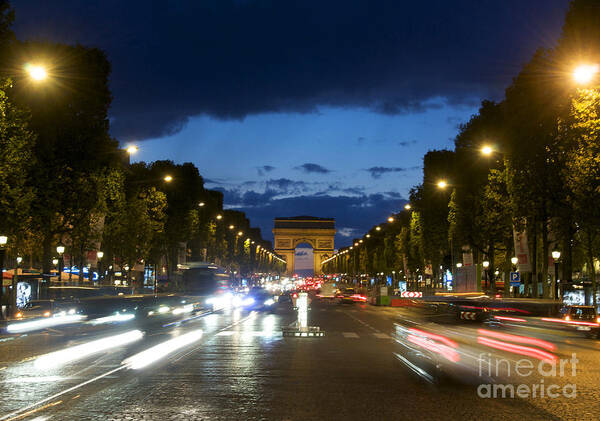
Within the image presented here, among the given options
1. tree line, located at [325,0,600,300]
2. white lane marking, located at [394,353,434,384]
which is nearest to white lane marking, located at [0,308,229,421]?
white lane marking, located at [394,353,434,384]

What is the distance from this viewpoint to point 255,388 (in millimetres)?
11477

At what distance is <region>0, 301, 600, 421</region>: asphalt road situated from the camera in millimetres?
9242

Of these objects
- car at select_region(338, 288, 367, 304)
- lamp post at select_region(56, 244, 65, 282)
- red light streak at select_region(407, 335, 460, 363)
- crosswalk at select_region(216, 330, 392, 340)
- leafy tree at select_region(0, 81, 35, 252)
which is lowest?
car at select_region(338, 288, 367, 304)

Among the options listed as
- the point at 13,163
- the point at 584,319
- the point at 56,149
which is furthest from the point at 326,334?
the point at 56,149

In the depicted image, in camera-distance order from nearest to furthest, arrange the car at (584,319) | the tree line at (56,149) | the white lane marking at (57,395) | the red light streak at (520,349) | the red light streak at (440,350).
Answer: the white lane marking at (57,395) → the red light streak at (440,350) → the red light streak at (520,349) → the car at (584,319) → the tree line at (56,149)

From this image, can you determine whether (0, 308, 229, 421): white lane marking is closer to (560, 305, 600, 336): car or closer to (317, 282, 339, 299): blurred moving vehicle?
(560, 305, 600, 336): car

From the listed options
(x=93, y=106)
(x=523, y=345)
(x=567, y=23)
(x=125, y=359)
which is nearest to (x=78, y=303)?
(x=93, y=106)

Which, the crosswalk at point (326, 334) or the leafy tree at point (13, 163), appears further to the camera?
the leafy tree at point (13, 163)

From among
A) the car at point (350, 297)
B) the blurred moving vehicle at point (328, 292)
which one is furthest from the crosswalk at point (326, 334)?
the blurred moving vehicle at point (328, 292)

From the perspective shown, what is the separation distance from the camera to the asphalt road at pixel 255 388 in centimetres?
924

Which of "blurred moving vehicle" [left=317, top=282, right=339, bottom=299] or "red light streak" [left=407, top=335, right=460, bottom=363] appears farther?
"blurred moving vehicle" [left=317, top=282, right=339, bottom=299]

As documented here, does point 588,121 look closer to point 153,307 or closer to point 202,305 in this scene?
point 153,307

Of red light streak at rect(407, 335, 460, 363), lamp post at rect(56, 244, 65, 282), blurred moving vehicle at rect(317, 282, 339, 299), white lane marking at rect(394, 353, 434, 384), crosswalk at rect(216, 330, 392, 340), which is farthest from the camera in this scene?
blurred moving vehicle at rect(317, 282, 339, 299)

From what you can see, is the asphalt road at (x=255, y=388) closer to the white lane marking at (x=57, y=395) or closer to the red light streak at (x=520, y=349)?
the white lane marking at (x=57, y=395)
